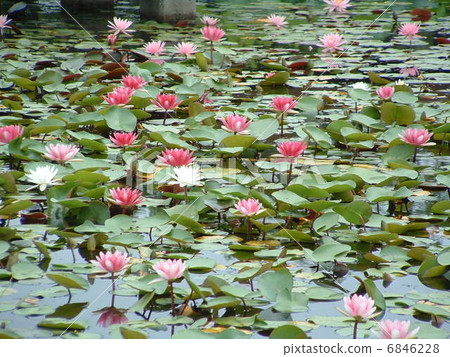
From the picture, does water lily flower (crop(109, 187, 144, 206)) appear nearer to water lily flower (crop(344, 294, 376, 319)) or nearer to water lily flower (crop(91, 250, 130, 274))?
water lily flower (crop(91, 250, 130, 274))

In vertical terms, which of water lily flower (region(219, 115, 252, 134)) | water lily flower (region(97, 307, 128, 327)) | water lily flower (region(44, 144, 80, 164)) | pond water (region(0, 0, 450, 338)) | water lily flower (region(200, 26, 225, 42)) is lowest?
water lily flower (region(97, 307, 128, 327))

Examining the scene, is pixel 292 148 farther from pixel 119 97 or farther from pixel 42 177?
pixel 119 97

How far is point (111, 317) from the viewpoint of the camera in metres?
1.85

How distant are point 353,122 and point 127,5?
6.01 metres

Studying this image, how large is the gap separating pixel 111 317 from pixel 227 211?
2.81 ft

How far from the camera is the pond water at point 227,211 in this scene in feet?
6.18

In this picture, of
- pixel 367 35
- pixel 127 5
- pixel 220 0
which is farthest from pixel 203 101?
pixel 220 0

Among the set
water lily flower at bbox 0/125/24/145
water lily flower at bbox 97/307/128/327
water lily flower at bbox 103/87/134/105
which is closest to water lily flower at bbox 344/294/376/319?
water lily flower at bbox 97/307/128/327

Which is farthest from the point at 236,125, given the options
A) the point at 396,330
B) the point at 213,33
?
the point at 213,33

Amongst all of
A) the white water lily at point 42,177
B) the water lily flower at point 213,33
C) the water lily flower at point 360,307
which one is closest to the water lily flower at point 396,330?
the water lily flower at point 360,307

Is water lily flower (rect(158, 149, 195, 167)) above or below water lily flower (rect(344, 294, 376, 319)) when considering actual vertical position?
above

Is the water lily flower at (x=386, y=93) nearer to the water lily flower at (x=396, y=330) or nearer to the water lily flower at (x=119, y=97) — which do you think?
the water lily flower at (x=119, y=97)

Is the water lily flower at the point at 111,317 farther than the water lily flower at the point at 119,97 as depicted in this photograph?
No

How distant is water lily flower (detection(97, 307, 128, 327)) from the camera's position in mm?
1822
